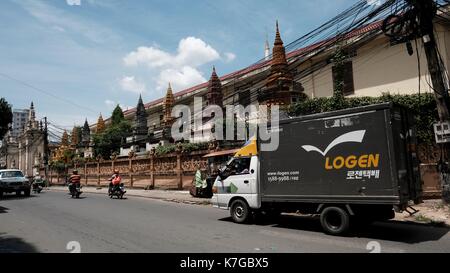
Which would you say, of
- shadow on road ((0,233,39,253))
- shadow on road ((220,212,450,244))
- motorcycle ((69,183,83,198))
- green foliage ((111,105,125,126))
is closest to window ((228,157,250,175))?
shadow on road ((220,212,450,244))

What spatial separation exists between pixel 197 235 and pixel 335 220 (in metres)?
3.30

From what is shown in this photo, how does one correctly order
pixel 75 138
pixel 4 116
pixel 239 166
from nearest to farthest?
1. pixel 239 166
2. pixel 4 116
3. pixel 75 138

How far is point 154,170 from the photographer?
25.0 meters

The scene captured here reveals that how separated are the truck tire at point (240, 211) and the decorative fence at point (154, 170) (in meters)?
9.63

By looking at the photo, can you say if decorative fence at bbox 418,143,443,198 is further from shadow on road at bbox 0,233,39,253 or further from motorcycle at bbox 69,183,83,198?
motorcycle at bbox 69,183,83,198

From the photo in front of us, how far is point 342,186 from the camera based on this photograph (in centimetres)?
858

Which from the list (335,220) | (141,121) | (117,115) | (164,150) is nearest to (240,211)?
(335,220)

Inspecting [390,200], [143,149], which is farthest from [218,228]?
[143,149]

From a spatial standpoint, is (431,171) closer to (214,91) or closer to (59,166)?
(214,91)

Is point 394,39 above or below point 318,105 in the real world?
above

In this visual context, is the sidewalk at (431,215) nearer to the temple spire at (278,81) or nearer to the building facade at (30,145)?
the temple spire at (278,81)
